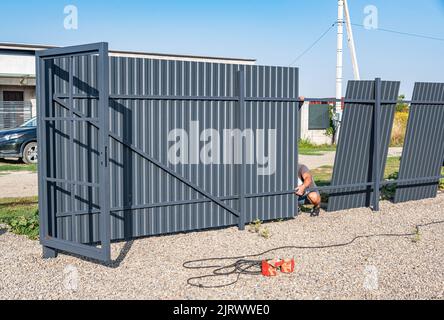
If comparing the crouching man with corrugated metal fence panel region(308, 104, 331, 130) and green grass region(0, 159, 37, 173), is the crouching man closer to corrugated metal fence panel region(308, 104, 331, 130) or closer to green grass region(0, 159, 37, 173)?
green grass region(0, 159, 37, 173)

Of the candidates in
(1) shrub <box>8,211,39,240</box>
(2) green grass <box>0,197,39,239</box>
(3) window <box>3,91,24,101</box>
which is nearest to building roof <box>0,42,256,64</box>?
(3) window <box>3,91,24,101</box>

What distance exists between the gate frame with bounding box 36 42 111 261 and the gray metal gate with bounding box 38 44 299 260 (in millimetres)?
12

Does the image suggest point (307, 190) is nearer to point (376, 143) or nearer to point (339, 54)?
point (376, 143)

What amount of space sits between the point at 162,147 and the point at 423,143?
552 cm

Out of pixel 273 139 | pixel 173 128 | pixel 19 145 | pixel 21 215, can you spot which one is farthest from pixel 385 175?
pixel 19 145

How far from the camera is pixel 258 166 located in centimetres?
877

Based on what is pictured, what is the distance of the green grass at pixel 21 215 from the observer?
27.0 ft

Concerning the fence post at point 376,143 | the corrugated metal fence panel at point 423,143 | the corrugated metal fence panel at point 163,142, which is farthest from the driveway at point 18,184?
the corrugated metal fence panel at point 423,143

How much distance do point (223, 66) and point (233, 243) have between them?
2.53 m

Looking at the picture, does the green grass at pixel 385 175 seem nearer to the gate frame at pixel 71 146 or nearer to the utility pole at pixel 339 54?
the gate frame at pixel 71 146

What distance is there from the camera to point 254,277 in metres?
6.24

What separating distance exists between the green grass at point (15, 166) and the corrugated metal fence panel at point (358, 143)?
9478 millimetres

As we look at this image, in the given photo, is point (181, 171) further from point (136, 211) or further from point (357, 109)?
point (357, 109)

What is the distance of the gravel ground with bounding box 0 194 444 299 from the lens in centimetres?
573
